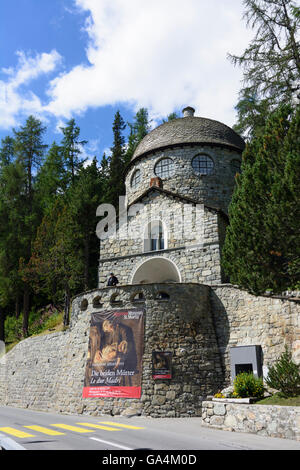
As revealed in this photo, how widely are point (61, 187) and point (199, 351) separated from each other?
22227 millimetres

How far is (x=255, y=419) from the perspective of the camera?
931 centimetres

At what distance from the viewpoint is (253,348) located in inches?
575

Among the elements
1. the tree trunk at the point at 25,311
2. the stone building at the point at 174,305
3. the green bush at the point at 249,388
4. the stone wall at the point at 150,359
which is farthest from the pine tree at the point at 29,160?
the green bush at the point at 249,388

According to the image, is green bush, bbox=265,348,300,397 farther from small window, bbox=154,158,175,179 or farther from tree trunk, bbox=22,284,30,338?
tree trunk, bbox=22,284,30,338

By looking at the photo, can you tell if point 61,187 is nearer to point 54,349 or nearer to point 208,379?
point 54,349

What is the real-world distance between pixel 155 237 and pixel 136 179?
6.73 m

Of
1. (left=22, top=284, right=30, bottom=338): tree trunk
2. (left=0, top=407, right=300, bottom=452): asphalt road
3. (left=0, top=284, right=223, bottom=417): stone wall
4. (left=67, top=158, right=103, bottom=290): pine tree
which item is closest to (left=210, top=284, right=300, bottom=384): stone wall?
(left=0, top=284, right=223, bottom=417): stone wall

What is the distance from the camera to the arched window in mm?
20484

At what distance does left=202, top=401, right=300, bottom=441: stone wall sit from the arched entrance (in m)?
9.33

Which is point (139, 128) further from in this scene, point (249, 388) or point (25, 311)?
point (249, 388)

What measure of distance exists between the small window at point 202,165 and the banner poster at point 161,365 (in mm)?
12881

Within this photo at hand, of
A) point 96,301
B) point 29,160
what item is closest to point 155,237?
point 96,301

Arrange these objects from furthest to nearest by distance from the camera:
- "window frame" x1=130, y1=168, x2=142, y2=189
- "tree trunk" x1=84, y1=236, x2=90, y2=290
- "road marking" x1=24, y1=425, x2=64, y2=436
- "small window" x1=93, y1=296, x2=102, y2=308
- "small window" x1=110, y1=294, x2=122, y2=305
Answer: "window frame" x1=130, y1=168, x2=142, y2=189 → "tree trunk" x1=84, y1=236, x2=90, y2=290 → "small window" x1=93, y1=296, x2=102, y2=308 → "small window" x1=110, y1=294, x2=122, y2=305 → "road marking" x1=24, y1=425, x2=64, y2=436
